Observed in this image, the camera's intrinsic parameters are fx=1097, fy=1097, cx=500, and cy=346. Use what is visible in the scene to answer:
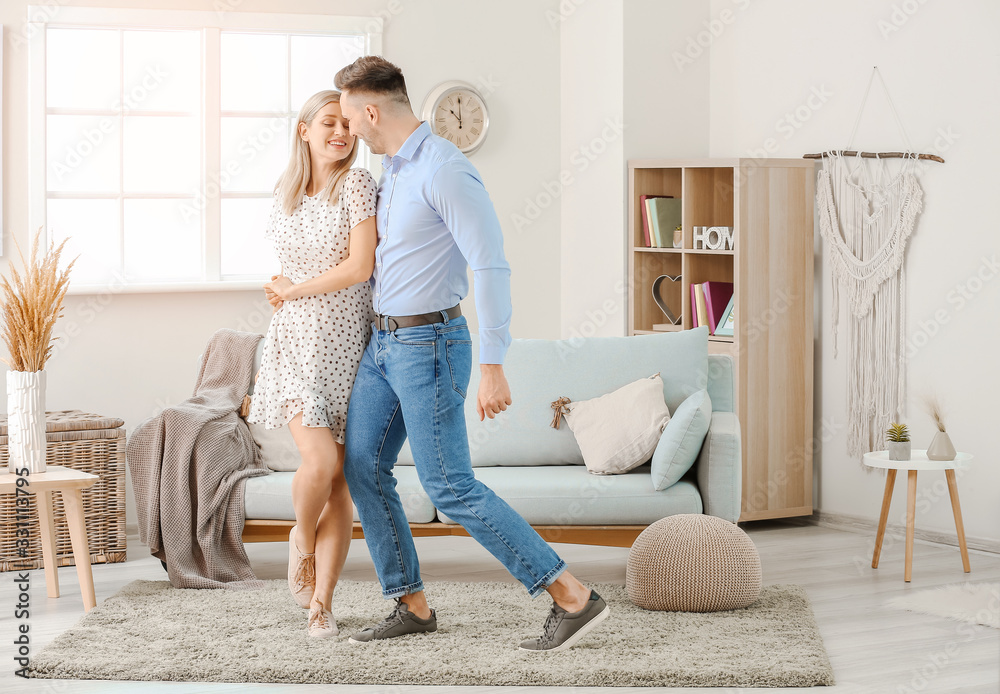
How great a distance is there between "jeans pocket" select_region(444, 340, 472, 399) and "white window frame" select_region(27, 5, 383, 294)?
242cm

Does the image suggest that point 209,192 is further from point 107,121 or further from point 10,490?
point 10,490

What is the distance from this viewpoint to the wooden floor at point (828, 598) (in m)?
2.66

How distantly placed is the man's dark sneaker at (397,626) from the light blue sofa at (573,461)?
1.85ft

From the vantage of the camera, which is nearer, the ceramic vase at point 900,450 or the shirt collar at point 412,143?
→ the shirt collar at point 412,143

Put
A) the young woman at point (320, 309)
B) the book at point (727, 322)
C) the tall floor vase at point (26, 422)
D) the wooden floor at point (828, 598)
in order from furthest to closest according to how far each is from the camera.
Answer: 1. the book at point (727, 322)
2. the tall floor vase at point (26, 422)
3. the young woman at point (320, 309)
4. the wooden floor at point (828, 598)

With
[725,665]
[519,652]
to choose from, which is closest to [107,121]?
[519,652]

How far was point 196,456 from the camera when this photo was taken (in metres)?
3.71

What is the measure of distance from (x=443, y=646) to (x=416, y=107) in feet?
10.0

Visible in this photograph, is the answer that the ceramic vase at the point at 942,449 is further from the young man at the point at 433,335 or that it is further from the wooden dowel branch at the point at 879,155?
the young man at the point at 433,335

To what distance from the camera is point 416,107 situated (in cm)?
525

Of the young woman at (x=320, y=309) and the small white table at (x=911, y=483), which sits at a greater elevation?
the young woman at (x=320, y=309)

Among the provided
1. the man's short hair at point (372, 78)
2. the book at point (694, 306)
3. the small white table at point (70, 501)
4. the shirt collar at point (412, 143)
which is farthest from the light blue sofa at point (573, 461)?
the man's short hair at point (372, 78)

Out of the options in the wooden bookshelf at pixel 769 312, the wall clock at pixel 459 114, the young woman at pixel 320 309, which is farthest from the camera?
the wall clock at pixel 459 114

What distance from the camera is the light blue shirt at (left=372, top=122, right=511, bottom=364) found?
2.57 metres
